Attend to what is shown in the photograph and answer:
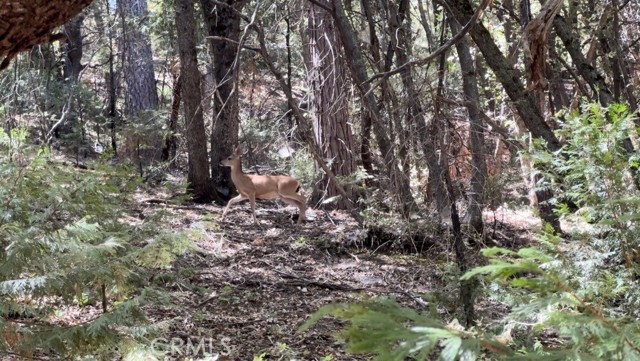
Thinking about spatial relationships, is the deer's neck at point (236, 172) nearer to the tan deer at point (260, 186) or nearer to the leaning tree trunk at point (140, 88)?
the tan deer at point (260, 186)

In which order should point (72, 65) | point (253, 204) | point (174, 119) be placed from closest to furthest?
1. point (253, 204)
2. point (174, 119)
3. point (72, 65)

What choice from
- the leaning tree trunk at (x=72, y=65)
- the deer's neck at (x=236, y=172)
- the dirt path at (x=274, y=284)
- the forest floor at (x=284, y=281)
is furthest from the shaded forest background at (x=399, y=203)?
the leaning tree trunk at (x=72, y=65)

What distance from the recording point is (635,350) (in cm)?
169

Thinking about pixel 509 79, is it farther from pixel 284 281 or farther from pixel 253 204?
pixel 253 204

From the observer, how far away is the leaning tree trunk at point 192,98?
10.3 m

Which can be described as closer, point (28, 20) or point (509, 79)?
point (28, 20)

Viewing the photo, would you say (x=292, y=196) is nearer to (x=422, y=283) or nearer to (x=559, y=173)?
(x=422, y=283)

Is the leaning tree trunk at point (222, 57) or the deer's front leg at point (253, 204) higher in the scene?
the leaning tree trunk at point (222, 57)

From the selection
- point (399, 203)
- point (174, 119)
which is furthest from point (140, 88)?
point (399, 203)

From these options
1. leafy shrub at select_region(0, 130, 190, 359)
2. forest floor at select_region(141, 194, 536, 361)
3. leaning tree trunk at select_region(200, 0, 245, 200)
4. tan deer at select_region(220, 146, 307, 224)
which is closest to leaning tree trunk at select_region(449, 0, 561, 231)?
forest floor at select_region(141, 194, 536, 361)

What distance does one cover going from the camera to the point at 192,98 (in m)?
10.5

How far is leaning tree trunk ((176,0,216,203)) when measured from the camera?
10.3 meters

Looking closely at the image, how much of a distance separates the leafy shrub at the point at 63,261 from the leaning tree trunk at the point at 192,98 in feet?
18.7

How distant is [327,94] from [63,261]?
294 inches
